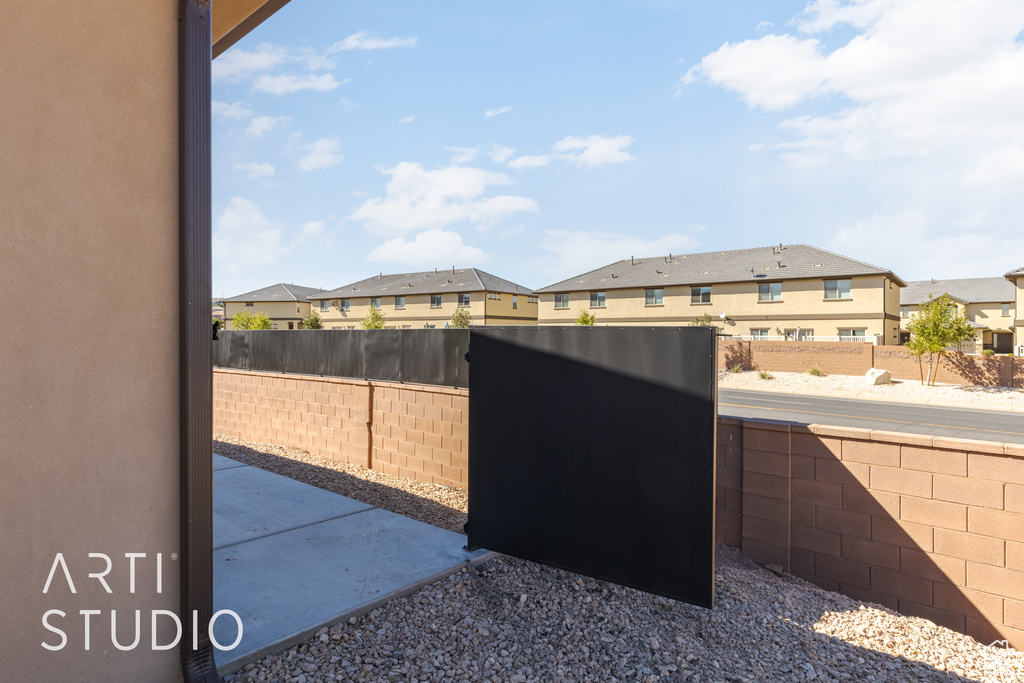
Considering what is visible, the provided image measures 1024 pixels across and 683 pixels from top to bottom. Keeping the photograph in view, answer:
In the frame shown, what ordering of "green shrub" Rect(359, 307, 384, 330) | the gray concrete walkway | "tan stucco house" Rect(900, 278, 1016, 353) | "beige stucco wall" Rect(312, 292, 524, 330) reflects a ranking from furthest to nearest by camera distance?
"tan stucco house" Rect(900, 278, 1016, 353) → "green shrub" Rect(359, 307, 384, 330) → "beige stucco wall" Rect(312, 292, 524, 330) → the gray concrete walkway

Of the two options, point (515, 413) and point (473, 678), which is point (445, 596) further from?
point (515, 413)

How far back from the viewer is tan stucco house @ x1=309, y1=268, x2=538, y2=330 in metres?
49.8

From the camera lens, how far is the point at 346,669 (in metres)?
3.35

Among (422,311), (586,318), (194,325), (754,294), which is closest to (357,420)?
(194,325)

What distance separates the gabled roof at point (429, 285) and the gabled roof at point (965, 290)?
3913 cm

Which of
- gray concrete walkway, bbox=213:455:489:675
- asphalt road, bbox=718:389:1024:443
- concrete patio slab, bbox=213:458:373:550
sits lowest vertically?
asphalt road, bbox=718:389:1024:443

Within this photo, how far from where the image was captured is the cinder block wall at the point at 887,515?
393cm

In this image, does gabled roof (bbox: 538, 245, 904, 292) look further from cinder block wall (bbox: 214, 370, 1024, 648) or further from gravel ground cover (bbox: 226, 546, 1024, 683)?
gravel ground cover (bbox: 226, 546, 1024, 683)

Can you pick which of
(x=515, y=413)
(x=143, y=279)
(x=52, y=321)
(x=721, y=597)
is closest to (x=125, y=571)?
(x=52, y=321)

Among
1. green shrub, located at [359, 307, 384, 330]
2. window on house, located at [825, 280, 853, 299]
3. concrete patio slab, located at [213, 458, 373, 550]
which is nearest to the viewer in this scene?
concrete patio slab, located at [213, 458, 373, 550]

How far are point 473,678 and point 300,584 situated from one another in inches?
70.1

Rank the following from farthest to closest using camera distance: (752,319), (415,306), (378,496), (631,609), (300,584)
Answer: (415,306) → (752,319) → (378,496) → (300,584) → (631,609)

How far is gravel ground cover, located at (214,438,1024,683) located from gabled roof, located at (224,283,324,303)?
221 ft

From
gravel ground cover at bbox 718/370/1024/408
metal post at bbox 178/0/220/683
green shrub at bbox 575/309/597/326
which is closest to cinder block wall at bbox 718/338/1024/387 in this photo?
gravel ground cover at bbox 718/370/1024/408
